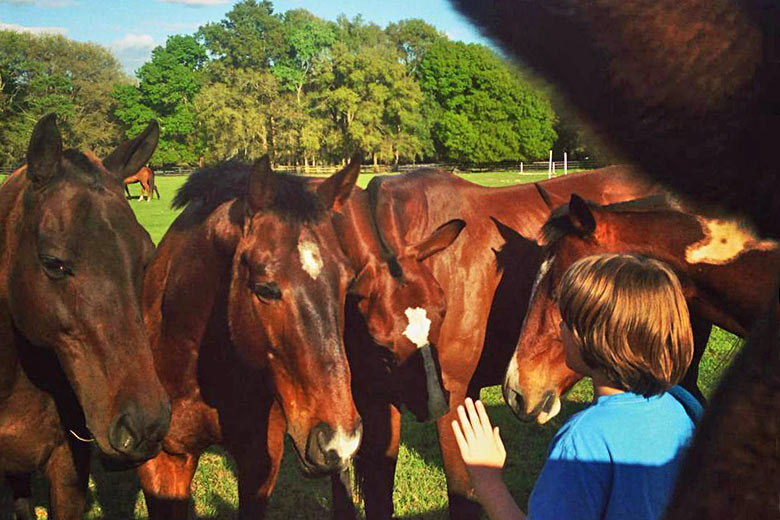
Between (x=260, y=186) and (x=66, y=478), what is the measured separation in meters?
1.76

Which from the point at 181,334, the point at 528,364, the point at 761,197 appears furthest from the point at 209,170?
the point at 761,197

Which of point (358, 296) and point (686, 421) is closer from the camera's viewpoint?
point (686, 421)

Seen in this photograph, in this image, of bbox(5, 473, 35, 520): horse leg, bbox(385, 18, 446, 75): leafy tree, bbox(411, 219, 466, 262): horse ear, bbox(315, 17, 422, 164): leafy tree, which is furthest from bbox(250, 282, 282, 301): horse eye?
bbox(315, 17, 422, 164): leafy tree

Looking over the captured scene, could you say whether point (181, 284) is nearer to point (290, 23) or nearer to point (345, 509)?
point (345, 509)

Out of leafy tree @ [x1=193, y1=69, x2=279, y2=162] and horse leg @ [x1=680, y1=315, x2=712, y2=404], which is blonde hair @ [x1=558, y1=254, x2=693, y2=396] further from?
leafy tree @ [x1=193, y1=69, x2=279, y2=162]

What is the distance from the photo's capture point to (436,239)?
424 cm

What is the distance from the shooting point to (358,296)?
397 cm

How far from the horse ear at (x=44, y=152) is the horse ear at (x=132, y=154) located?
0.38 meters

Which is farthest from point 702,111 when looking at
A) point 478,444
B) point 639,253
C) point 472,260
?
point 472,260

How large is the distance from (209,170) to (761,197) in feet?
10.2

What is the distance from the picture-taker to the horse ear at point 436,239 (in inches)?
166

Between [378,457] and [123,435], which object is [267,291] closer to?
[123,435]

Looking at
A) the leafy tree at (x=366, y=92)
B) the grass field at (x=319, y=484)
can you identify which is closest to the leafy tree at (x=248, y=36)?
the leafy tree at (x=366, y=92)

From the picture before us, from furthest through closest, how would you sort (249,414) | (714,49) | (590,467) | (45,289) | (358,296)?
(358,296), (249,414), (45,289), (590,467), (714,49)
